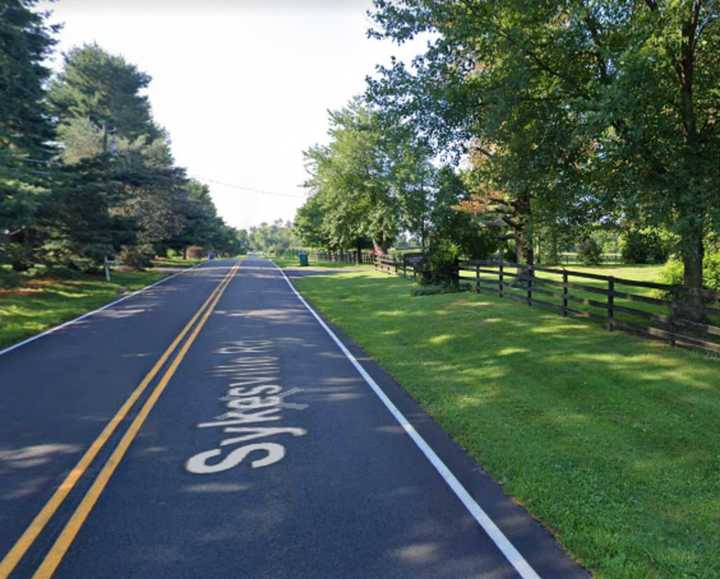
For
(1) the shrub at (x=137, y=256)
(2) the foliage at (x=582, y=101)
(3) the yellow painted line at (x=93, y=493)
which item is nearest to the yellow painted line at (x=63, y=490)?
(3) the yellow painted line at (x=93, y=493)

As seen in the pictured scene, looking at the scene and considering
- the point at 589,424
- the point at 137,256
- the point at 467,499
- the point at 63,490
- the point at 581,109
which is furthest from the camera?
the point at 137,256

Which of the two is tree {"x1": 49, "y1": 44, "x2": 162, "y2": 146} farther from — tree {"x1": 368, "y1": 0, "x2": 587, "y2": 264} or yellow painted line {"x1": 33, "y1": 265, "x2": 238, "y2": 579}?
yellow painted line {"x1": 33, "y1": 265, "x2": 238, "y2": 579}

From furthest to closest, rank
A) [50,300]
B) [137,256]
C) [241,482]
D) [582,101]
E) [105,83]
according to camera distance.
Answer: [105,83]
[137,256]
[50,300]
[582,101]
[241,482]

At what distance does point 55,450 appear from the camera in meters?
5.79

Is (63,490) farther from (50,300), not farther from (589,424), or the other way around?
(50,300)

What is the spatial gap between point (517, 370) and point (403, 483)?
494 cm

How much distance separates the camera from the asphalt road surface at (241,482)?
377 centimetres

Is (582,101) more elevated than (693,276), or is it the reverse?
(582,101)

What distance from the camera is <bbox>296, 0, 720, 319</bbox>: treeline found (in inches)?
355

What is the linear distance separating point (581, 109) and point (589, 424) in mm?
6040

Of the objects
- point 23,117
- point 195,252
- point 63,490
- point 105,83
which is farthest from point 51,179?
point 195,252

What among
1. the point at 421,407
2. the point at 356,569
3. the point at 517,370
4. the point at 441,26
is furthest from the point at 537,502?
the point at 441,26

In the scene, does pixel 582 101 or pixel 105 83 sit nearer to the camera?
pixel 582 101

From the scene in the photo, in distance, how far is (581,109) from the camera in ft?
30.7
